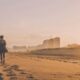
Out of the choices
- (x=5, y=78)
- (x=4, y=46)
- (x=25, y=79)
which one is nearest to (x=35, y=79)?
(x=25, y=79)

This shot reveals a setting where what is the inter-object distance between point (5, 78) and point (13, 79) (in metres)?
0.45

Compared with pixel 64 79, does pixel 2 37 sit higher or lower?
higher

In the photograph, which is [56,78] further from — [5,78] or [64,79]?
[5,78]

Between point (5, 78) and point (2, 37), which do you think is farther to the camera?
point (2, 37)

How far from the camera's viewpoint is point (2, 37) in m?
29.2

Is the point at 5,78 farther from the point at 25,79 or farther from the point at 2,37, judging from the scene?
the point at 2,37

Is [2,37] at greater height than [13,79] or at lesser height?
greater

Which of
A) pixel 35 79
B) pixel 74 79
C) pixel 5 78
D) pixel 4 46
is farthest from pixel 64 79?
pixel 4 46

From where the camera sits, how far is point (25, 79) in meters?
15.1

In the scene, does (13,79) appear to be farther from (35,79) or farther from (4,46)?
(4,46)

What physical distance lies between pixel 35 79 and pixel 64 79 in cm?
150

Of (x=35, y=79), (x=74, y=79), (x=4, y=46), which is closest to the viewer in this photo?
(x=35, y=79)

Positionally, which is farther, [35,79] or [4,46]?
[4,46]

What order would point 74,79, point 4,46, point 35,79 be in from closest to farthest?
point 35,79
point 74,79
point 4,46
